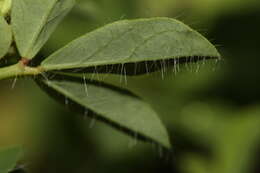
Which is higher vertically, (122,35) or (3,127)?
(122,35)

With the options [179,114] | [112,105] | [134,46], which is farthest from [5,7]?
[179,114]

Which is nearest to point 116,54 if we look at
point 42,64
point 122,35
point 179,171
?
point 122,35

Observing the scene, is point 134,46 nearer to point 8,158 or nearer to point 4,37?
point 4,37

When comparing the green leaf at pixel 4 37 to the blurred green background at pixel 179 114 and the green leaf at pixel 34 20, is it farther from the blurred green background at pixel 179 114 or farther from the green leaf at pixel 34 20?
the blurred green background at pixel 179 114

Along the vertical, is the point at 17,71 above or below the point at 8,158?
above

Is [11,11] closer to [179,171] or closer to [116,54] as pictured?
[116,54]

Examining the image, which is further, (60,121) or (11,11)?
(60,121)

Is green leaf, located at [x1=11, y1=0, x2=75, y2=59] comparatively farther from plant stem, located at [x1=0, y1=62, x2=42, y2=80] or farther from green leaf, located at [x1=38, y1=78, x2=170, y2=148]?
green leaf, located at [x1=38, y1=78, x2=170, y2=148]
